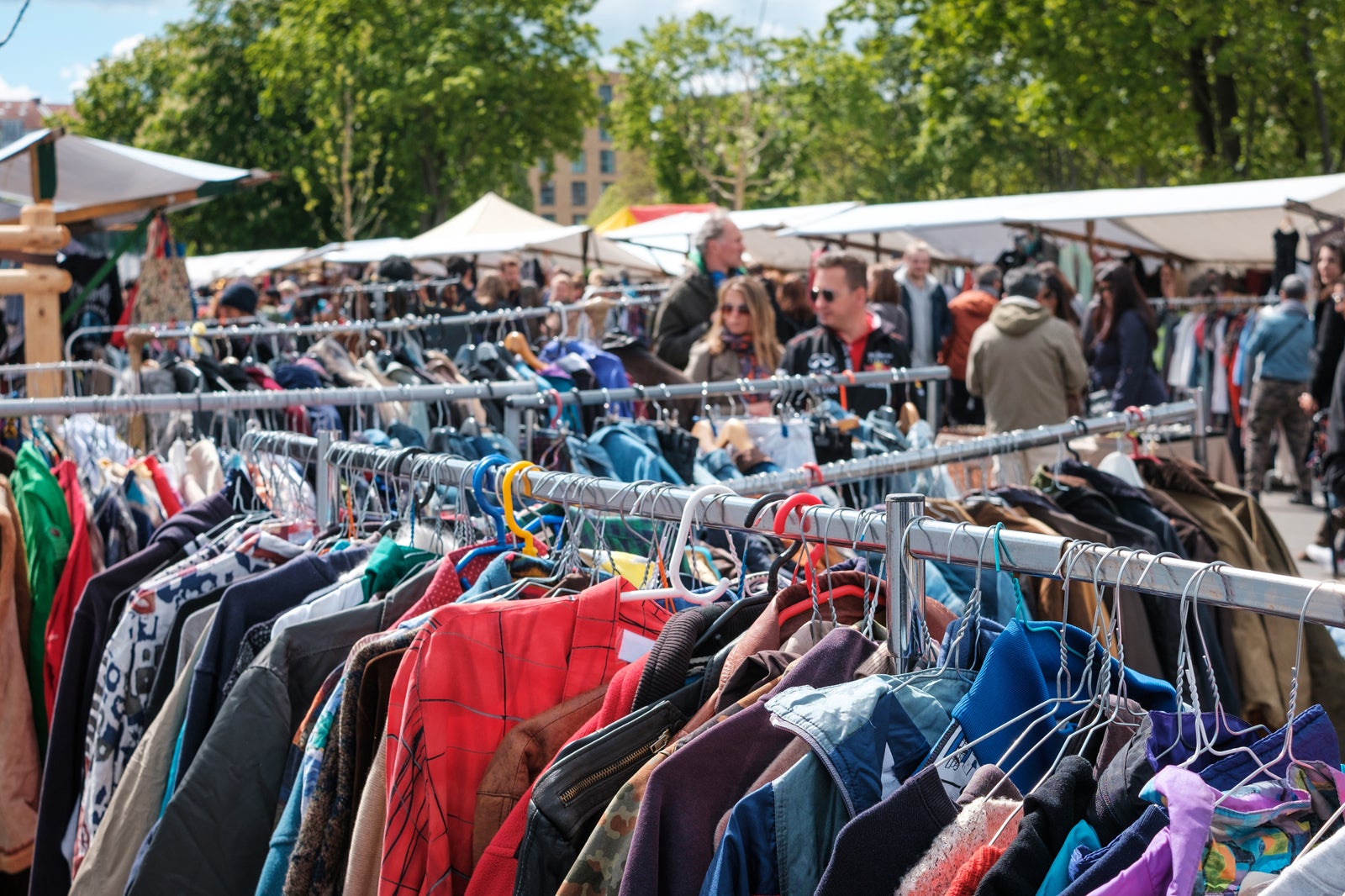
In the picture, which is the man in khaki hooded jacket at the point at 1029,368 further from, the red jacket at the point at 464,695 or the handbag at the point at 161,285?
the handbag at the point at 161,285

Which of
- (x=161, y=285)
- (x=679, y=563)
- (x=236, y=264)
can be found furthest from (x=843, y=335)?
(x=236, y=264)

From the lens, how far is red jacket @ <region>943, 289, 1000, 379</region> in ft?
27.7

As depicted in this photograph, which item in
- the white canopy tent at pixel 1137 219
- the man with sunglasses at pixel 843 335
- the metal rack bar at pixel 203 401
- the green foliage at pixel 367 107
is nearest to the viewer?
the metal rack bar at pixel 203 401

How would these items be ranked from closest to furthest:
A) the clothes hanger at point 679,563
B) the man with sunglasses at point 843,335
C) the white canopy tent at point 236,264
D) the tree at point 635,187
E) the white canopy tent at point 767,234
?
the clothes hanger at point 679,563 < the man with sunglasses at point 843,335 < the white canopy tent at point 767,234 < the white canopy tent at point 236,264 < the tree at point 635,187

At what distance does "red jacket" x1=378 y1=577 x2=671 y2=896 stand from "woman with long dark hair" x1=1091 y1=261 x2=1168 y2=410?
629 cm

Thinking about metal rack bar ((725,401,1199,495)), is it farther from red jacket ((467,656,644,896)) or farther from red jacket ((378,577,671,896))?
red jacket ((467,656,644,896))

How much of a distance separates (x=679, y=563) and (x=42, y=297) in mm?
3324

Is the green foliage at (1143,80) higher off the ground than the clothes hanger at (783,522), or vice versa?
the green foliage at (1143,80)

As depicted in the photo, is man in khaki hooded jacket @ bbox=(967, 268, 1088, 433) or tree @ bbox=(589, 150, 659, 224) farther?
tree @ bbox=(589, 150, 659, 224)

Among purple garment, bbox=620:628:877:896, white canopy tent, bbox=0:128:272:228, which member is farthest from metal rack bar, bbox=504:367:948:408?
white canopy tent, bbox=0:128:272:228

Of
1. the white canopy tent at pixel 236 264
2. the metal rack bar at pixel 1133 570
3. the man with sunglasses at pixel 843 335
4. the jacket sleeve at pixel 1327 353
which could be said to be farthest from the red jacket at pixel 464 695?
the white canopy tent at pixel 236 264

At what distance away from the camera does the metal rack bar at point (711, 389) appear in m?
3.47

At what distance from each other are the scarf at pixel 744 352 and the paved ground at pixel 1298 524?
3778 mm

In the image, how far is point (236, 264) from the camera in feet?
87.0
